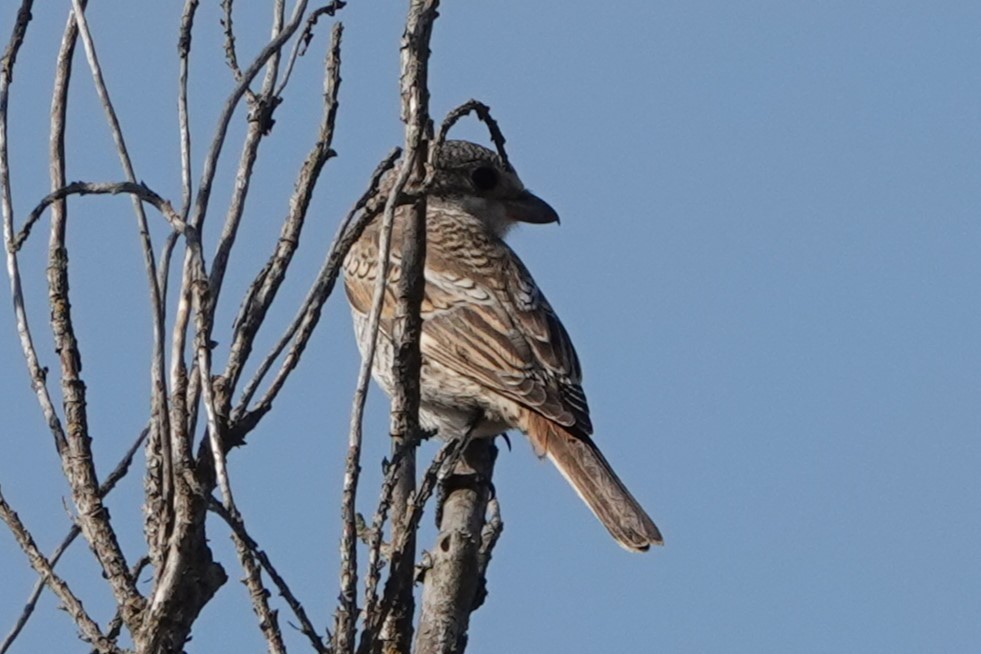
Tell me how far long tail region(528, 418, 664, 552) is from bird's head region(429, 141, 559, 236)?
2193mm

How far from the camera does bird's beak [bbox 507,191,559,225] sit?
9.20 metres

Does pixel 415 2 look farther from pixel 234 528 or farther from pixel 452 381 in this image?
pixel 452 381

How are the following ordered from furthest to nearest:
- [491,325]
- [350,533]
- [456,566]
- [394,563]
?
[491,325] < [456,566] < [394,563] < [350,533]

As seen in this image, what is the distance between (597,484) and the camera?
22.4 feet

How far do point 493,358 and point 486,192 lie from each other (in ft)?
6.37

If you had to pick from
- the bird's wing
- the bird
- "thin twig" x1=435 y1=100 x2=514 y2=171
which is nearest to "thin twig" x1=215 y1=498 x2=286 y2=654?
"thin twig" x1=435 y1=100 x2=514 y2=171

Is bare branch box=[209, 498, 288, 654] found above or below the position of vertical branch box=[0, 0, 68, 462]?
below

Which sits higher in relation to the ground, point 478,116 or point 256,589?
point 478,116

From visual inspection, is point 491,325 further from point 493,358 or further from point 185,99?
point 185,99

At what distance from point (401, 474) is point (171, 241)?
683 millimetres

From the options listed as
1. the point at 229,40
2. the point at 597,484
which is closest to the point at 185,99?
the point at 229,40

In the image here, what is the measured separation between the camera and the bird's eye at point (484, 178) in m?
9.22


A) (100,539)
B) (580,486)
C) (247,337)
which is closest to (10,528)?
(100,539)

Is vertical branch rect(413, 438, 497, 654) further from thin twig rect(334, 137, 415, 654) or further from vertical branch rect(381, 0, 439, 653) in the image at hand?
thin twig rect(334, 137, 415, 654)
